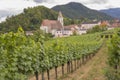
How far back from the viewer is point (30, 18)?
162 meters

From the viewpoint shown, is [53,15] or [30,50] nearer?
[30,50]

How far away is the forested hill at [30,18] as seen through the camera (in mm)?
150250

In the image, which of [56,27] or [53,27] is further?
[56,27]

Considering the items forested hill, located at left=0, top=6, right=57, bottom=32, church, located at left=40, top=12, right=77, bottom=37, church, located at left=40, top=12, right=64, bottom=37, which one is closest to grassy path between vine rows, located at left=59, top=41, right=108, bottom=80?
forested hill, located at left=0, top=6, right=57, bottom=32

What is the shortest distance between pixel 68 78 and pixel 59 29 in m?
138

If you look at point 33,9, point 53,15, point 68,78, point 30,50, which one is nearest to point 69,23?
point 53,15

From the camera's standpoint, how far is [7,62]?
1930 cm

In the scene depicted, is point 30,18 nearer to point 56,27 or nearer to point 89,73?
point 56,27

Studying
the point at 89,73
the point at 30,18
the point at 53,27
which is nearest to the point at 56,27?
the point at 53,27

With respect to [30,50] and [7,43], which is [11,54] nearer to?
[7,43]

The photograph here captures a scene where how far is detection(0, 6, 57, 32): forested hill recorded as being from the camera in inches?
5915

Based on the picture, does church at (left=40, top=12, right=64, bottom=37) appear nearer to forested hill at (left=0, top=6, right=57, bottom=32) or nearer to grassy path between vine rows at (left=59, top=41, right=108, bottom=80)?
forested hill at (left=0, top=6, right=57, bottom=32)

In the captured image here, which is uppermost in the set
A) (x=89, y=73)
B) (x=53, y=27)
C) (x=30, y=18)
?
(x=30, y=18)

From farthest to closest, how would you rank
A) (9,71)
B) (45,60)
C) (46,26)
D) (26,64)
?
1. (46,26)
2. (45,60)
3. (26,64)
4. (9,71)
